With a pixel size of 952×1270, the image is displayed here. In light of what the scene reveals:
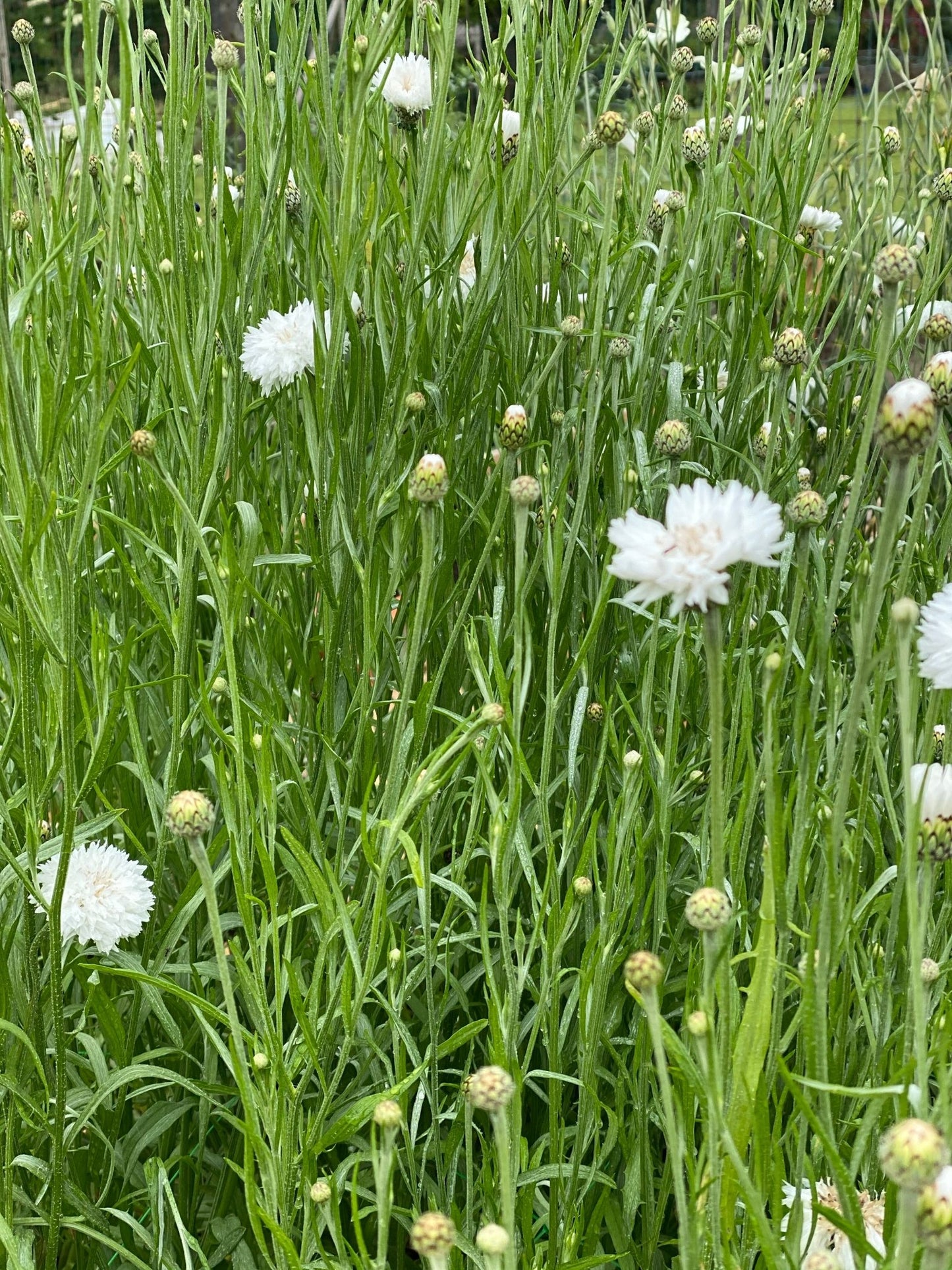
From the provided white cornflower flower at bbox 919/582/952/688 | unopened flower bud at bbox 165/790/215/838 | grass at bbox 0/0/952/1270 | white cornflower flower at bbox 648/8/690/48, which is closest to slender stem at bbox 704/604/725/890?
A: grass at bbox 0/0/952/1270

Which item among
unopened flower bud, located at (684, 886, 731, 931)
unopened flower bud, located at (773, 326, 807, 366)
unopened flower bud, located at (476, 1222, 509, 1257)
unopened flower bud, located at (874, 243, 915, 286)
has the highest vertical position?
unopened flower bud, located at (874, 243, 915, 286)

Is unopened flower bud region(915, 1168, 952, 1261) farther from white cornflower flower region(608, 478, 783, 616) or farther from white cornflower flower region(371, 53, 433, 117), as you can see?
white cornflower flower region(371, 53, 433, 117)

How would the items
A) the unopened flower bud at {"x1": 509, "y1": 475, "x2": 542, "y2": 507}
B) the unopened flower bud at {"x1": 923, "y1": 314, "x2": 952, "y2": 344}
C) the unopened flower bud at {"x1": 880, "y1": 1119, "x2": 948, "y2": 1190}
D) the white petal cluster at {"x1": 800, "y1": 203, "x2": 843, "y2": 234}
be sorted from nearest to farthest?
the unopened flower bud at {"x1": 880, "y1": 1119, "x2": 948, "y2": 1190} < the unopened flower bud at {"x1": 509, "y1": 475, "x2": 542, "y2": 507} < the unopened flower bud at {"x1": 923, "y1": 314, "x2": 952, "y2": 344} < the white petal cluster at {"x1": 800, "y1": 203, "x2": 843, "y2": 234}

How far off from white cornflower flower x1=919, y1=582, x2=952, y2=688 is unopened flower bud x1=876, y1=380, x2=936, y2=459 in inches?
5.5

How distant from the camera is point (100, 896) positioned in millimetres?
848

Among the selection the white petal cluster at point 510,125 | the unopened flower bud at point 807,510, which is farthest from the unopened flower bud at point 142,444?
the white petal cluster at point 510,125

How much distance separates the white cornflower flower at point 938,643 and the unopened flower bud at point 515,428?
0.27m

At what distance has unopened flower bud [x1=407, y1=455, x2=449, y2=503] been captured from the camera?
65 cm

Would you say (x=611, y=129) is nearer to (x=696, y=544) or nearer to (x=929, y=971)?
(x=696, y=544)

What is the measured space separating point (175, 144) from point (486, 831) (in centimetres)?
57

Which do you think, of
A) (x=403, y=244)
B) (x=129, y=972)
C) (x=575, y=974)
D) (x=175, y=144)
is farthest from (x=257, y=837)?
(x=403, y=244)

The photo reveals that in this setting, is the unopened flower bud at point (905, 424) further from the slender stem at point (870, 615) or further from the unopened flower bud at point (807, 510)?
the unopened flower bud at point (807, 510)

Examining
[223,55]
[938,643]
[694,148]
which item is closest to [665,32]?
[694,148]

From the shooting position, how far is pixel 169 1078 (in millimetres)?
771
